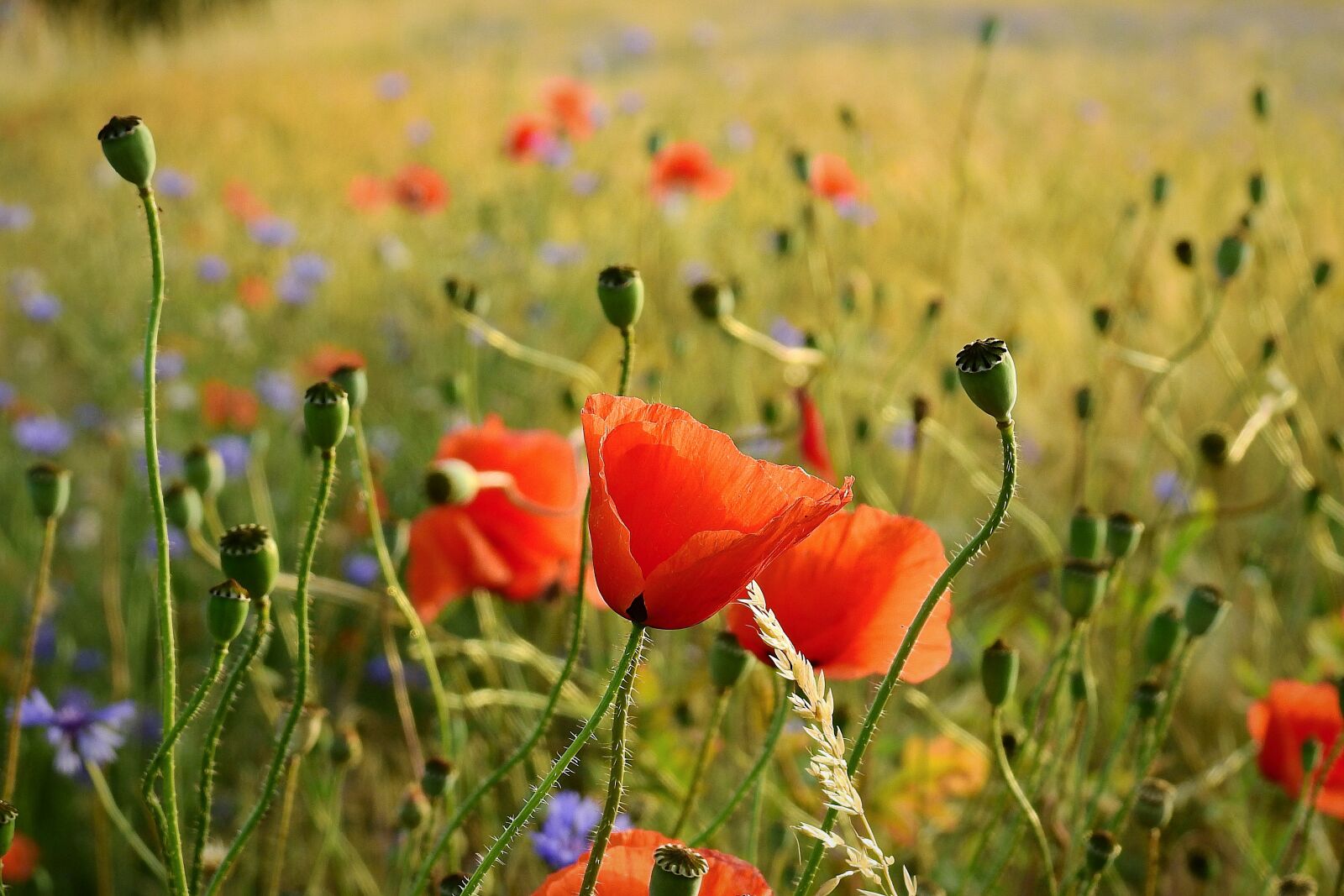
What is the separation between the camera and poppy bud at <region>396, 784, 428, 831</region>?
72cm

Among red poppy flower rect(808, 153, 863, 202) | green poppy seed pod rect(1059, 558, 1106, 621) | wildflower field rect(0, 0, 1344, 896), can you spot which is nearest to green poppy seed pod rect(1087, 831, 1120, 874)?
wildflower field rect(0, 0, 1344, 896)

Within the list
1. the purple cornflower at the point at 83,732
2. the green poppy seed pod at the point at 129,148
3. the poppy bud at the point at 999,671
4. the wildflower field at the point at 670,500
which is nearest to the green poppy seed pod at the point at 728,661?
the wildflower field at the point at 670,500

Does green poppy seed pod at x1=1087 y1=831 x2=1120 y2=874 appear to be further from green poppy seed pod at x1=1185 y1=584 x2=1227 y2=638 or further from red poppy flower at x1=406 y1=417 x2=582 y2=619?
red poppy flower at x1=406 y1=417 x2=582 y2=619

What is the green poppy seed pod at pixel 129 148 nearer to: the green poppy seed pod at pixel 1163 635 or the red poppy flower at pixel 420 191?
the green poppy seed pod at pixel 1163 635

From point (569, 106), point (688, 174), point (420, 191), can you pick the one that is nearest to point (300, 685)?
point (688, 174)

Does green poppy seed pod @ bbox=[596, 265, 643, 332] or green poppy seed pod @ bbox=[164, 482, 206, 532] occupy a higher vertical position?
green poppy seed pod @ bbox=[596, 265, 643, 332]

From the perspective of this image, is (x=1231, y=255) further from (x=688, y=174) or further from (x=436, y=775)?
(x=688, y=174)

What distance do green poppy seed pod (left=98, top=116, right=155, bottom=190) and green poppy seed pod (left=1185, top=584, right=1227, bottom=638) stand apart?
598mm

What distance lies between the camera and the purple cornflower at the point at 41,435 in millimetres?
1873

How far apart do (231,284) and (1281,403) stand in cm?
249

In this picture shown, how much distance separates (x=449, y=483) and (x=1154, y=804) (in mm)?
453

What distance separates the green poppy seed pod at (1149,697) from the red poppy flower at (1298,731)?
0.16 m

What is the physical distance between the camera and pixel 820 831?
419 millimetres

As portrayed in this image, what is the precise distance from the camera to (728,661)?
2.17 ft
